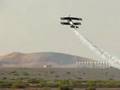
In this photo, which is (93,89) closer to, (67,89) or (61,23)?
(67,89)

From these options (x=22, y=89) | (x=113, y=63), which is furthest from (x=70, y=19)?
(x=22, y=89)

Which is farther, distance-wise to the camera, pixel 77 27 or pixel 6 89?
pixel 6 89

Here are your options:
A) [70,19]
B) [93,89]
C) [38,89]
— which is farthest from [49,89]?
[70,19]

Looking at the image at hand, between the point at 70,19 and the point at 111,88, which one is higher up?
the point at 70,19

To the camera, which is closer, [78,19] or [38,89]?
[78,19]

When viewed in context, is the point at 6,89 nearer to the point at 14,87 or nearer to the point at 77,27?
the point at 14,87

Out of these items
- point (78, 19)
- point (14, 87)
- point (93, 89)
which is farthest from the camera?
point (14, 87)

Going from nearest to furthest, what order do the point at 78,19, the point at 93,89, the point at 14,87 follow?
the point at 78,19
the point at 93,89
the point at 14,87

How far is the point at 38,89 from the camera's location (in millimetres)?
107375

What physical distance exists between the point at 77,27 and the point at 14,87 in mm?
23638

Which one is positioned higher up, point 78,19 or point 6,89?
point 78,19

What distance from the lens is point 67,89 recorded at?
105m

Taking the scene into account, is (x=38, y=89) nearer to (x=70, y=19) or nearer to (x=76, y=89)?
(x=76, y=89)

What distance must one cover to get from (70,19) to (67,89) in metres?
13.7
